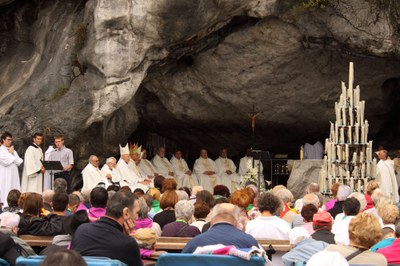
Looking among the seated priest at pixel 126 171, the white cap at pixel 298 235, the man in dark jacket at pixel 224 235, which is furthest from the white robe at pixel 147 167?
the man in dark jacket at pixel 224 235

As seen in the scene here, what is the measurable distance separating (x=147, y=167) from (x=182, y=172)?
4.16 ft

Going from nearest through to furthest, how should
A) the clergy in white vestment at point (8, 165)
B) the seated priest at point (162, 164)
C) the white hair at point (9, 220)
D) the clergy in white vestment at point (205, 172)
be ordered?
1. the white hair at point (9, 220)
2. the clergy in white vestment at point (8, 165)
3. the seated priest at point (162, 164)
4. the clergy in white vestment at point (205, 172)

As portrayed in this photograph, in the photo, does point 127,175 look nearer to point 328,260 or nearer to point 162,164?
point 162,164

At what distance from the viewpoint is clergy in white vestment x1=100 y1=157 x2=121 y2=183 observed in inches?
722

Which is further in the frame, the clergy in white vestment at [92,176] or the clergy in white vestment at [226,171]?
the clergy in white vestment at [226,171]

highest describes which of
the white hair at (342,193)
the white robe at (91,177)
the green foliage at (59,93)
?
the green foliage at (59,93)

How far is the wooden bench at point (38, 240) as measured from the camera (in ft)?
29.7

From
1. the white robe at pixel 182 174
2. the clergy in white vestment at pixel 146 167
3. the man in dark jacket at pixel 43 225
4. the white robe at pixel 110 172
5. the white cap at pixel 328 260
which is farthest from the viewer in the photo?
the white robe at pixel 182 174

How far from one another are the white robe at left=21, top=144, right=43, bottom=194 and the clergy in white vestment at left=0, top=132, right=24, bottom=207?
30cm

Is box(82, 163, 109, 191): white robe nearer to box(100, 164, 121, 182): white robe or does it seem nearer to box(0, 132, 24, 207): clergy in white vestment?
box(100, 164, 121, 182): white robe

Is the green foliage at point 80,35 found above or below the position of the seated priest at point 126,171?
above

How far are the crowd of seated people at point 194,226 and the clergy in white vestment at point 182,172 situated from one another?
10677 mm

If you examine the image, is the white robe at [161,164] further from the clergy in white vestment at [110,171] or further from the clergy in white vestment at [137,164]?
the clergy in white vestment at [110,171]

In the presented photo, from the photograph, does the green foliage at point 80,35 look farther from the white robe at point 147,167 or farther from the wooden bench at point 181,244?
the wooden bench at point 181,244
